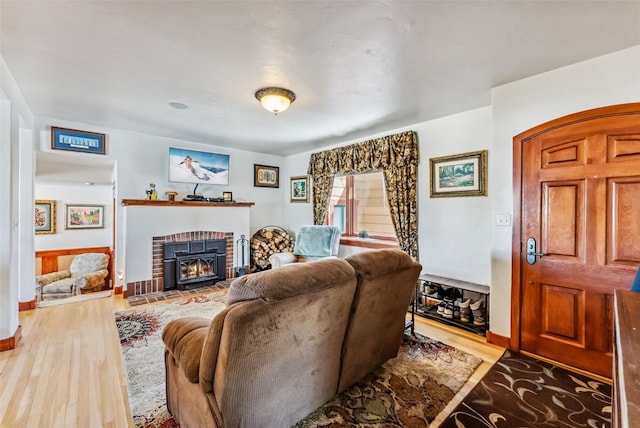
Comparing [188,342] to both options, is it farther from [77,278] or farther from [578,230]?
[77,278]

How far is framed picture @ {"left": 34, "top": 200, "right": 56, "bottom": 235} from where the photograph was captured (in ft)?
21.9

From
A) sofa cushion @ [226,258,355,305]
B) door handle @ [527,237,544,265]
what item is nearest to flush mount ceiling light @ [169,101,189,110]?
sofa cushion @ [226,258,355,305]

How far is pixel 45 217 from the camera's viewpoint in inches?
264

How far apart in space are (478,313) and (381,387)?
1.60m

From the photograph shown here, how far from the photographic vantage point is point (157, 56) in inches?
84.7

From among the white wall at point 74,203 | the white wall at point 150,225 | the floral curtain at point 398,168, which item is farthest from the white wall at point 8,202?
the white wall at point 74,203

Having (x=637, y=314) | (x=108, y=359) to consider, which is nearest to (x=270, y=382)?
(x=637, y=314)

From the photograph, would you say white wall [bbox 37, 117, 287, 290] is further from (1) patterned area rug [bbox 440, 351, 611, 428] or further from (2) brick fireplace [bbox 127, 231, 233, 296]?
(1) patterned area rug [bbox 440, 351, 611, 428]

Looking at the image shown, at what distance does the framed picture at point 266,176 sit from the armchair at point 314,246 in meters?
1.60

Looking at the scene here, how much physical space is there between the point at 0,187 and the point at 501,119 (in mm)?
4646

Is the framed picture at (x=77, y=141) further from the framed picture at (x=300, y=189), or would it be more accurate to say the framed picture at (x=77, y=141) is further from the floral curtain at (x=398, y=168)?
the floral curtain at (x=398, y=168)

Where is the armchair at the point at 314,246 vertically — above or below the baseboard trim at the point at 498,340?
above

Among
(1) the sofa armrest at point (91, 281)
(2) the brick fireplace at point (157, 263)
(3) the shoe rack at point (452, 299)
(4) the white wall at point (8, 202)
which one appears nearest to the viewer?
(4) the white wall at point (8, 202)

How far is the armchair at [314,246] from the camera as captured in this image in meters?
4.61
